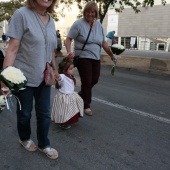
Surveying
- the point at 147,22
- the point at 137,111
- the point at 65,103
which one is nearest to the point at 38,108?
the point at 65,103

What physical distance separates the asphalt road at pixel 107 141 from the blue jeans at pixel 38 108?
0.30 m

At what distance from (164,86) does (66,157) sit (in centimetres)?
558

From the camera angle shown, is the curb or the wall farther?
the wall

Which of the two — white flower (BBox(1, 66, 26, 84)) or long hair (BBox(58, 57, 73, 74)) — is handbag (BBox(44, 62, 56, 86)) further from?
long hair (BBox(58, 57, 73, 74))

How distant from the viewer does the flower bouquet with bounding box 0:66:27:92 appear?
2387mm

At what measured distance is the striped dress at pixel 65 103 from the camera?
4031 millimetres

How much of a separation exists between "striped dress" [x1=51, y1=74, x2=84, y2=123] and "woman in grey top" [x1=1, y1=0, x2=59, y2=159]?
0.90 meters

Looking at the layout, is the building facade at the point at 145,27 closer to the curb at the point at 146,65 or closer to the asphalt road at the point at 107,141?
the curb at the point at 146,65

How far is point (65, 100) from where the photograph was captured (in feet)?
13.2

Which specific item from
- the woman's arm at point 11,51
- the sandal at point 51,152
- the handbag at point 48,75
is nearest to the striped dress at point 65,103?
the sandal at point 51,152

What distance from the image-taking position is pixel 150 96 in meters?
6.63

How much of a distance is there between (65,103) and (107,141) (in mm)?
825

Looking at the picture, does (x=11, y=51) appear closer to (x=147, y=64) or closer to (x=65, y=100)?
(x=65, y=100)

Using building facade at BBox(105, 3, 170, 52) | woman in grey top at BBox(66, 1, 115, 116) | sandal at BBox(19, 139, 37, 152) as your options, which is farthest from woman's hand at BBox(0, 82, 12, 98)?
building facade at BBox(105, 3, 170, 52)
